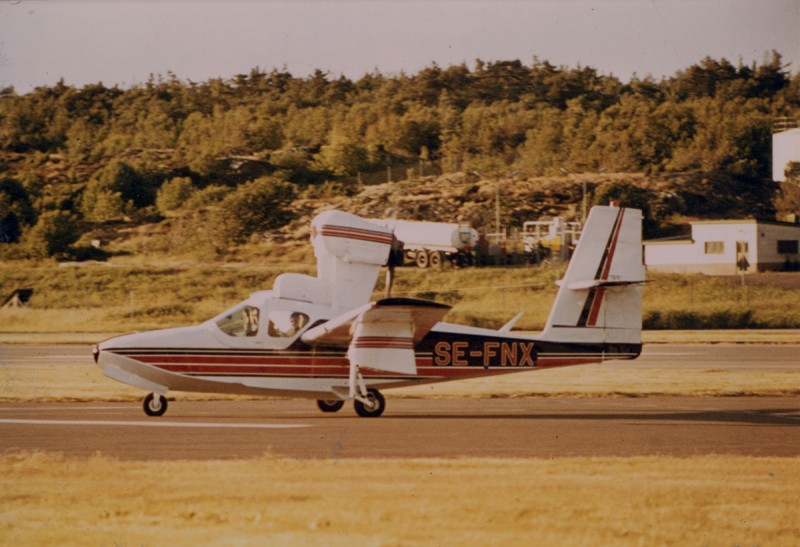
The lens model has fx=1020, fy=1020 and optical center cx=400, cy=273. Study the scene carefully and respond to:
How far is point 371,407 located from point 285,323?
2039 millimetres

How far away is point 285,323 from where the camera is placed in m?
17.2

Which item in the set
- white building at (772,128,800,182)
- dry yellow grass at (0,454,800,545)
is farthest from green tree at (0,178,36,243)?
white building at (772,128,800,182)

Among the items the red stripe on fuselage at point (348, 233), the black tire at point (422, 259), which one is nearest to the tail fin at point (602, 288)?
the red stripe on fuselage at point (348, 233)

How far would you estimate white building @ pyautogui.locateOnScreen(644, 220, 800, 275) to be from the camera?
193ft

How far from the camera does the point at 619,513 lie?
9727 mm

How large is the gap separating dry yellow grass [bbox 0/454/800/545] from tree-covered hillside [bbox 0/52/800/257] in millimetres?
45480

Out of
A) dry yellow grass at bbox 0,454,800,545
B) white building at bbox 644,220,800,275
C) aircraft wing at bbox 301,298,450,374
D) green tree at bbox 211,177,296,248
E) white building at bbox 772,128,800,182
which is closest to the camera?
dry yellow grass at bbox 0,454,800,545

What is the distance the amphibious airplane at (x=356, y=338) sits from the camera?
661 inches

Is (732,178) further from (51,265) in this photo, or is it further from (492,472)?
(492,472)

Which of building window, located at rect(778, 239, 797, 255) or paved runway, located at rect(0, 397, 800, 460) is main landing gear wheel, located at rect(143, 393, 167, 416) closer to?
paved runway, located at rect(0, 397, 800, 460)

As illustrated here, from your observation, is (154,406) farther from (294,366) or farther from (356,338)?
(356,338)

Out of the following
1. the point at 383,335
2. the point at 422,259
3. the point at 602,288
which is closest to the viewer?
the point at 383,335

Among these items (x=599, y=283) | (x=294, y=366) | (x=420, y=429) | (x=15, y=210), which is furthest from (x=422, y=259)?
(x=420, y=429)

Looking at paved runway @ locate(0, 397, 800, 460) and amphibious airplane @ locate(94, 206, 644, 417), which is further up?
amphibious airplane @ locate(94, 206, 644, 417)
